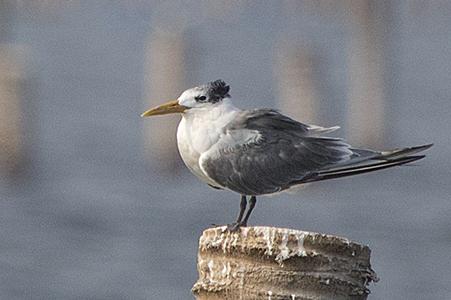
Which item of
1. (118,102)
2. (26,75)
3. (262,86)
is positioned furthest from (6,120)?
(262,86)

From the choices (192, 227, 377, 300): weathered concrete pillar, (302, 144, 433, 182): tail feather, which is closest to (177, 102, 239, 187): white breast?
(302, 144, 433, 182): tail feather

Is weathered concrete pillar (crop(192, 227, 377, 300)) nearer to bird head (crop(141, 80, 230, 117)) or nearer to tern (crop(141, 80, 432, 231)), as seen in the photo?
tern (crop(141, 80, 432, 231))

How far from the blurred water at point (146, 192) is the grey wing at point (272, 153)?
29.4 ft

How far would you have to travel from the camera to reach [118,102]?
3144 cm

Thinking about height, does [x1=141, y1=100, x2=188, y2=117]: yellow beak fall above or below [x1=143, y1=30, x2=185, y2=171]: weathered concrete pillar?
below

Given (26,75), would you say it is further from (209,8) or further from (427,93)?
(209,8)

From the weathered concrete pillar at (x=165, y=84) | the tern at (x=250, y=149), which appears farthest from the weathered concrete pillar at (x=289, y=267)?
the weathered concrete pillar at (x=165, y=84)

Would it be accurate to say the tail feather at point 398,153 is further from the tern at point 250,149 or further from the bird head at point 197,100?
the bird head at point 197,100

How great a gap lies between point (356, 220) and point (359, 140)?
296 centimetres

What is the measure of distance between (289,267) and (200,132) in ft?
5.90

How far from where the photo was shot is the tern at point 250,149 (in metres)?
7.09

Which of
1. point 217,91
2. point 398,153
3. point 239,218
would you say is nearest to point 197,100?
point 217,91

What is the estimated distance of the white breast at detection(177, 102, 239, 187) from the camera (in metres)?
7.07

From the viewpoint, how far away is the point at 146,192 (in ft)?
80.6
